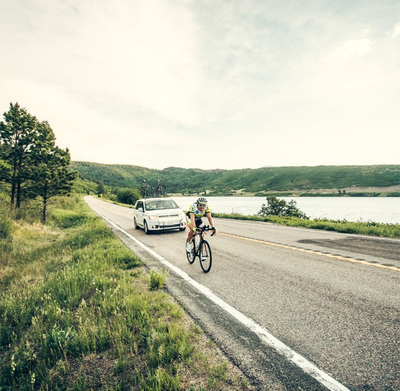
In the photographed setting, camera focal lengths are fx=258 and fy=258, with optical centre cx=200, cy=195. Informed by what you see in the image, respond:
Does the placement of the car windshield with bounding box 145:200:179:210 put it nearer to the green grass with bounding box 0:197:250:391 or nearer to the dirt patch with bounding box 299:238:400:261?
the dirt patch with bounding box 299:238:400:261

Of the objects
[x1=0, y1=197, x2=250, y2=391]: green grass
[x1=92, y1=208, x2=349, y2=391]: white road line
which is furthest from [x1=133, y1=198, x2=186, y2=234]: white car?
[x1=92, y1=208, x2=349, y2=391]: white road line

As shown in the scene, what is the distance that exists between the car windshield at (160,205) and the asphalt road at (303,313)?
253 inches

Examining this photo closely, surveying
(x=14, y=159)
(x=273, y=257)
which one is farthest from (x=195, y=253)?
(x=14, y=159)

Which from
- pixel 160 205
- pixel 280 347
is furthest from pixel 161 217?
pixel 280 347

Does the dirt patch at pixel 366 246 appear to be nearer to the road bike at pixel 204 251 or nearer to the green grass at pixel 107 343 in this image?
the road bike at pixel 204 251

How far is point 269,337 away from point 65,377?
2.31m

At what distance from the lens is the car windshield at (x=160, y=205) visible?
13772 millimetres

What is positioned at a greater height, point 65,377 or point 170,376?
point 170,376

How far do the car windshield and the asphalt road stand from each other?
6435 millimetres

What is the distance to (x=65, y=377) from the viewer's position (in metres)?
2.75

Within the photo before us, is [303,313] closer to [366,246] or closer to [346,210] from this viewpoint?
[366,246]

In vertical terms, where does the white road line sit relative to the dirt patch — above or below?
above

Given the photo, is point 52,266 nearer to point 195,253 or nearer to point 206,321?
point 195,253

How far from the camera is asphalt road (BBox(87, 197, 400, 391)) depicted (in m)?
2.48
